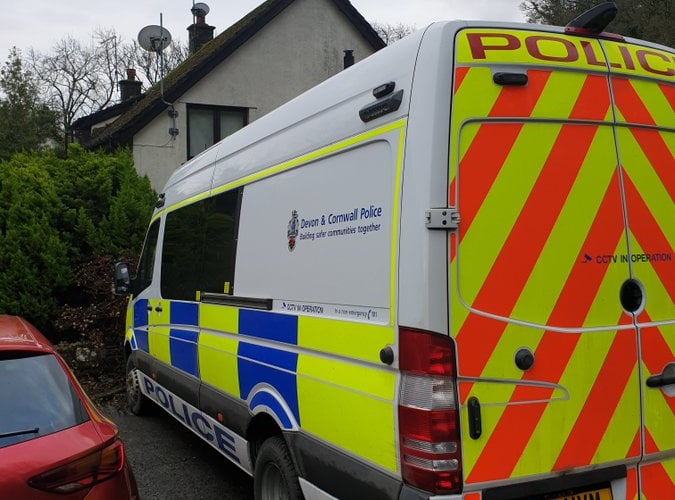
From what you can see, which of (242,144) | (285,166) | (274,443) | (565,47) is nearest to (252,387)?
(274,443)

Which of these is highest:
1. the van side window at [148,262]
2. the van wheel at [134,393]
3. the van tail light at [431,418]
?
the van side window at [148,262]

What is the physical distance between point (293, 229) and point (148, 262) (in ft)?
11.2

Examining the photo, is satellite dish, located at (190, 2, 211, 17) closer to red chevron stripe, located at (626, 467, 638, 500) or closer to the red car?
the red car

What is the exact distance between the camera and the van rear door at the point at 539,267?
7.88ft

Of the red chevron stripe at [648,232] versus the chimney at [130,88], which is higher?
the chimney at [130,88]

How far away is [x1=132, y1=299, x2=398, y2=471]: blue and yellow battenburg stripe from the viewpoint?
2605 mm

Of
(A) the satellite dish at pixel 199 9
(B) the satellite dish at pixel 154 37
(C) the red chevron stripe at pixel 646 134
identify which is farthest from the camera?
(A) the satellite dish at pixel 199 9

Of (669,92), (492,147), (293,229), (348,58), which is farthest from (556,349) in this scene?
(348,58)

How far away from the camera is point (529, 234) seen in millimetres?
2510

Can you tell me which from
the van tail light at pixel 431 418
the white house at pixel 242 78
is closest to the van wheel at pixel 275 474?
the van tail light at pixel 431 418

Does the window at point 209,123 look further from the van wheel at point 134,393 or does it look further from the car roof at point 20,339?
the car roof at point 20,339

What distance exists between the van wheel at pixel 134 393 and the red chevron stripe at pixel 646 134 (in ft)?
18.0

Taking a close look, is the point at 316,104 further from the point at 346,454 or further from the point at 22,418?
the point at 22,418

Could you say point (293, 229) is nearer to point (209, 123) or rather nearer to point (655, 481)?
point (655, 481)
